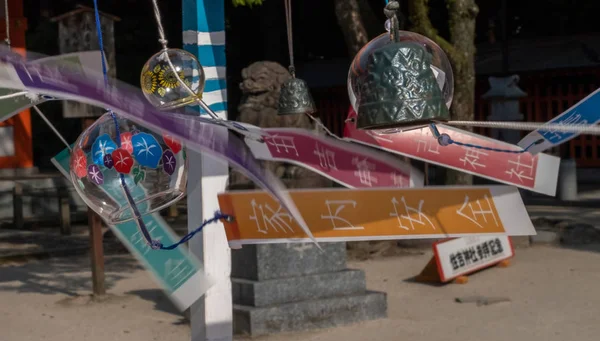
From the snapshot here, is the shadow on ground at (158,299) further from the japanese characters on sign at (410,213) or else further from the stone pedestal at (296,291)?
the japanese characters on sign at (410,213)

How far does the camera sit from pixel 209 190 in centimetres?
461

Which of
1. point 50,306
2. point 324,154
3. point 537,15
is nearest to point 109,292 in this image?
point 50,306

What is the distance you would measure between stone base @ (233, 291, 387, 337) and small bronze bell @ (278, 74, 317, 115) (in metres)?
1.94

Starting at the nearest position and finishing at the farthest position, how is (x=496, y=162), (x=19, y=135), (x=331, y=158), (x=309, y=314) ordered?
(x=496, y=162) < (x=331, y=158) < (x=309, y=314) < (x=19, y=135)

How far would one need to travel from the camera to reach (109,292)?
9.70 m

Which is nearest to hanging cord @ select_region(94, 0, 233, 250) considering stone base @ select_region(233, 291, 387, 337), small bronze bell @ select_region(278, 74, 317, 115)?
small bronze bell @ select_region(278, 74, 317, 115)

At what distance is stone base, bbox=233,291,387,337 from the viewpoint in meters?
7.47

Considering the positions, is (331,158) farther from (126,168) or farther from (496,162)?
(126,168)

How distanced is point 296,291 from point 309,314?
22cm

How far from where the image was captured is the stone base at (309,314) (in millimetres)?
7469

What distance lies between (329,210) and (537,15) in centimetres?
1709

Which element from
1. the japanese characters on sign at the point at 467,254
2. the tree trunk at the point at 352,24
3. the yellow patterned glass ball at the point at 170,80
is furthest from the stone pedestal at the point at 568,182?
the yellow patterned glass ball at the point at 170,80

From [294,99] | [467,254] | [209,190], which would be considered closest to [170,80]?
[209,190]

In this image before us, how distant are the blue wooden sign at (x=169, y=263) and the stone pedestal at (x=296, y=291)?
3012 mm
